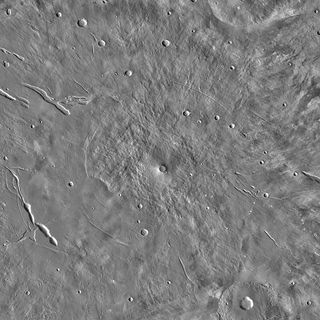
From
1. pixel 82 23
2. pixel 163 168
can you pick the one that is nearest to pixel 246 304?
pixel 163 168

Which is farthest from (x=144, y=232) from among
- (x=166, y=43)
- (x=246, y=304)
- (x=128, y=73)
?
(x=166, y=43)

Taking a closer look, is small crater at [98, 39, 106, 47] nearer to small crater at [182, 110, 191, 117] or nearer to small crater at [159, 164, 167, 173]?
small crater at [182, 110, 191, 117]

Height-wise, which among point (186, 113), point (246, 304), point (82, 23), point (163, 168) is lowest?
point (246, 304)

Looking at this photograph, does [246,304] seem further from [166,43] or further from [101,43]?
[101,43]

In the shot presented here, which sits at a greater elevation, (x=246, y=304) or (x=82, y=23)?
(x=82, y=23)

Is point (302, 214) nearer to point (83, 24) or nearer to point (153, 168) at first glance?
point (153, 168)

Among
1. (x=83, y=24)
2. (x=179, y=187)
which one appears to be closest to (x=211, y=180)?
(x=179, y=187)

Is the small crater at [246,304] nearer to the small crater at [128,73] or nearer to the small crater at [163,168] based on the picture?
the small crater at [163,168]

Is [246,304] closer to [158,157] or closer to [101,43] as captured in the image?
[158,157]
